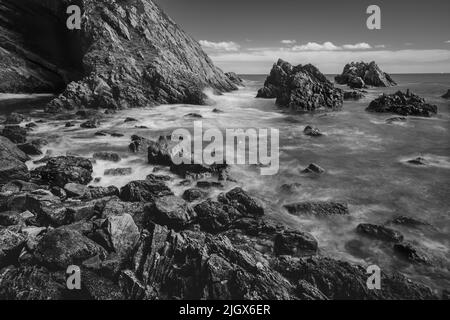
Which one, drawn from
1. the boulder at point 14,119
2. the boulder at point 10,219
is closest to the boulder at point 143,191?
the boulder at point 10,219

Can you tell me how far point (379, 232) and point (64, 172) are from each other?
15900 millimetres

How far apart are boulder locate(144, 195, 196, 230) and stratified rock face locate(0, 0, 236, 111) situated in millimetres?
30502

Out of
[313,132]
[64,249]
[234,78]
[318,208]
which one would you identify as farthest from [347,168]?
[234,78]

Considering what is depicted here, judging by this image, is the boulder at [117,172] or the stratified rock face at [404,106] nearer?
the boulder at [117,172]

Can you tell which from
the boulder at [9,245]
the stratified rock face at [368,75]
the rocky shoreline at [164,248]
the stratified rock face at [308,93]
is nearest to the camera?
the rocky shoreline at [164,248]

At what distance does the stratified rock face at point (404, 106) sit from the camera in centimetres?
4431

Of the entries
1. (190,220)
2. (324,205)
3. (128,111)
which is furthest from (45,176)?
(128,111)

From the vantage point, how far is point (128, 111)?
1641 inches

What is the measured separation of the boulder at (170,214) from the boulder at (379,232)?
743 centimetres

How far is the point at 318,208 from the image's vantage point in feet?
53.3

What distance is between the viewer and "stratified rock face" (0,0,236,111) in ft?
144

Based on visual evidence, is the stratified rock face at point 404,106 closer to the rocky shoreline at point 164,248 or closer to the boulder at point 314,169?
the boulder at point 314,169

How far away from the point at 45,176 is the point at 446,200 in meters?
21.5
